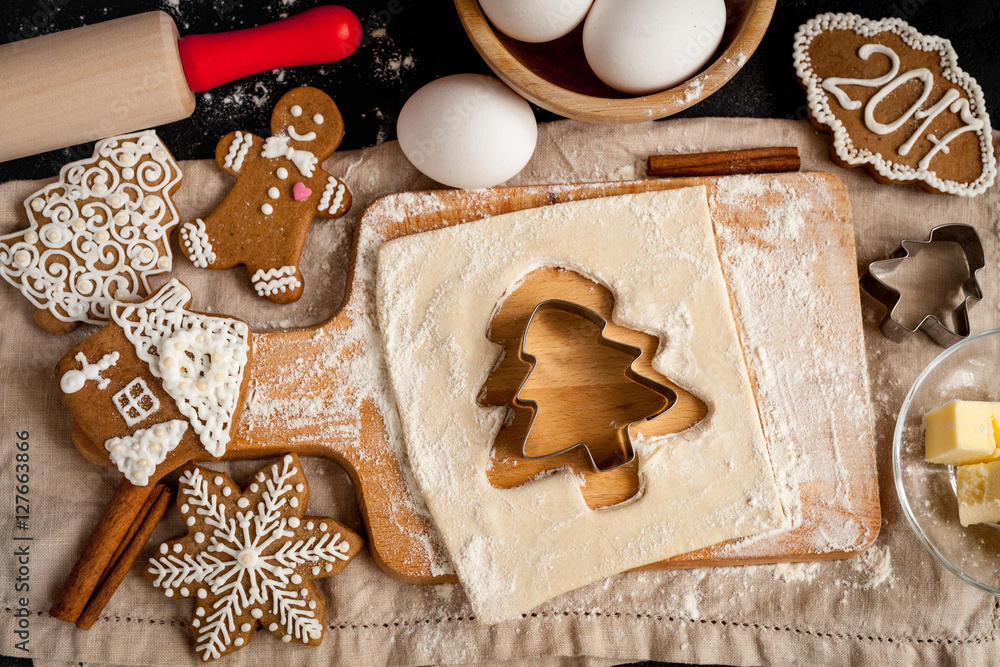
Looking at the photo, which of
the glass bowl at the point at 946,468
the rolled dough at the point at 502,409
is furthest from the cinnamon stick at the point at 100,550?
the glass bowl at the point at 946,468

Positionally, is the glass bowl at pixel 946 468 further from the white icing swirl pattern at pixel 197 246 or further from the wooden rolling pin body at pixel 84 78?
the wooden rolling pin body at pixel 84 78

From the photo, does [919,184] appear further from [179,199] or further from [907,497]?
[179,199]

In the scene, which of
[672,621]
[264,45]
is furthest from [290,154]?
[672,621]

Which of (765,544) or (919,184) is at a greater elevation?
(919,184)

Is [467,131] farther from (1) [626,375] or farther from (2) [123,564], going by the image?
(2) [123,564]

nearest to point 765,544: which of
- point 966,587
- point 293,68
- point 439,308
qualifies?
point 966,587

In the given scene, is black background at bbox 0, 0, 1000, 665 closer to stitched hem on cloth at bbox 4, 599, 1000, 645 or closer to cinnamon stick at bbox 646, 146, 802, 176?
cinnamon stick at bbox 646, 146, 802, 176
